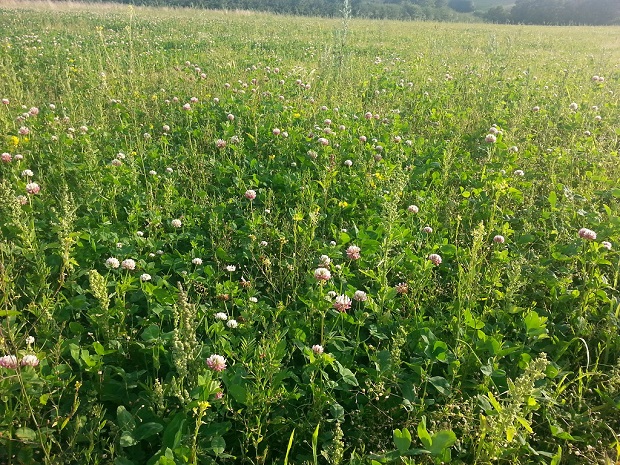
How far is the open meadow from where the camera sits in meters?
1.72

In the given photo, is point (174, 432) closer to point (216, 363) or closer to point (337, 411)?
point (216, 363)

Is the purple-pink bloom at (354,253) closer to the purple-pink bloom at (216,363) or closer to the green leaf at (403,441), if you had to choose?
the purple-pink bloom at (216,363)

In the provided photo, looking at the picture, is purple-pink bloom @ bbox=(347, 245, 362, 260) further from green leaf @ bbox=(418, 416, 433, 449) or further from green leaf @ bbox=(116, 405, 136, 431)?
green leaf @ bbox=(116, 405, 136, 431)

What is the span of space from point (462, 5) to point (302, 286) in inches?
4223

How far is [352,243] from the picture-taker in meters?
2.97

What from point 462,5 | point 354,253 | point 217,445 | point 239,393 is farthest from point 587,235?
point 462,5

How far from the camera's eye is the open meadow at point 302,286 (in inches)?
67.6

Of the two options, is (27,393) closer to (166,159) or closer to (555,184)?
(166,159)

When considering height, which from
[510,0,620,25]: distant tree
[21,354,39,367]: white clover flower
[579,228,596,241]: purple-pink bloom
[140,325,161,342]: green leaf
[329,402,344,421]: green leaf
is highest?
[510,0,620,25]: distant tree

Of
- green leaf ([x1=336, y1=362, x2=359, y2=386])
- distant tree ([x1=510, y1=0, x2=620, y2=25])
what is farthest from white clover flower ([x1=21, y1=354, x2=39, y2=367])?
distant tree ([x1=510, y1=0, x2=620, y2=25])

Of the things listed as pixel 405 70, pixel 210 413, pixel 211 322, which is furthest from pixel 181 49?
pixel 210 413

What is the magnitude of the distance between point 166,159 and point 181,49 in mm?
7937

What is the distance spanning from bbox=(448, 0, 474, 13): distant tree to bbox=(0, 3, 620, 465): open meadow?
3814 inches

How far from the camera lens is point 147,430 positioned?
161cm
